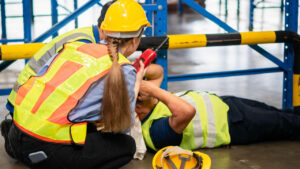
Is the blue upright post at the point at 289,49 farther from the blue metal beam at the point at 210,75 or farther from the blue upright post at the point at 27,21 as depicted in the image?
the blue upright post at the point at 27,21

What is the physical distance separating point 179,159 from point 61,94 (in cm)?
109

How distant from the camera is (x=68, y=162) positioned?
238cm

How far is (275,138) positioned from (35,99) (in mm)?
2229

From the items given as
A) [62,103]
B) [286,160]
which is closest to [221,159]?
[286,160]

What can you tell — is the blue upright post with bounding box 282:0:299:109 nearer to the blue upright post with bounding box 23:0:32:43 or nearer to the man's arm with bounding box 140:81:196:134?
the man's arm with bounding box 140:81:196:134

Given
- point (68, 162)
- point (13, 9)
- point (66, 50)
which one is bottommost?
point (68, 162)

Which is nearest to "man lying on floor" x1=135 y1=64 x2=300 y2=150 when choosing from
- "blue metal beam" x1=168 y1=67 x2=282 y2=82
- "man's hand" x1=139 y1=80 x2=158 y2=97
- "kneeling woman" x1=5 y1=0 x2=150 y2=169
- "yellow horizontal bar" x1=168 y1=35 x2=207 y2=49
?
"man's hand" x1=139 y1=80 x2=158 y2=97

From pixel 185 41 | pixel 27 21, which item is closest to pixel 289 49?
pixel 185 41

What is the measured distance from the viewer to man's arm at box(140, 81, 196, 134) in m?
2.94

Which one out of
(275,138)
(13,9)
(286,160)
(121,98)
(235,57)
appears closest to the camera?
(121,98)

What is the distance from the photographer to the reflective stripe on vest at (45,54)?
285 centimetres

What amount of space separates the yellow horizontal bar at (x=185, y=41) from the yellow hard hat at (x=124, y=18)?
1148 mm

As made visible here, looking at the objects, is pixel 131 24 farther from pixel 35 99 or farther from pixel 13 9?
pixel 13 9

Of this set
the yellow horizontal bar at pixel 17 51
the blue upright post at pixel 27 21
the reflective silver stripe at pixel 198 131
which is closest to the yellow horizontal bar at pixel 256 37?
the reflective silver stripe at pixel 198 131
